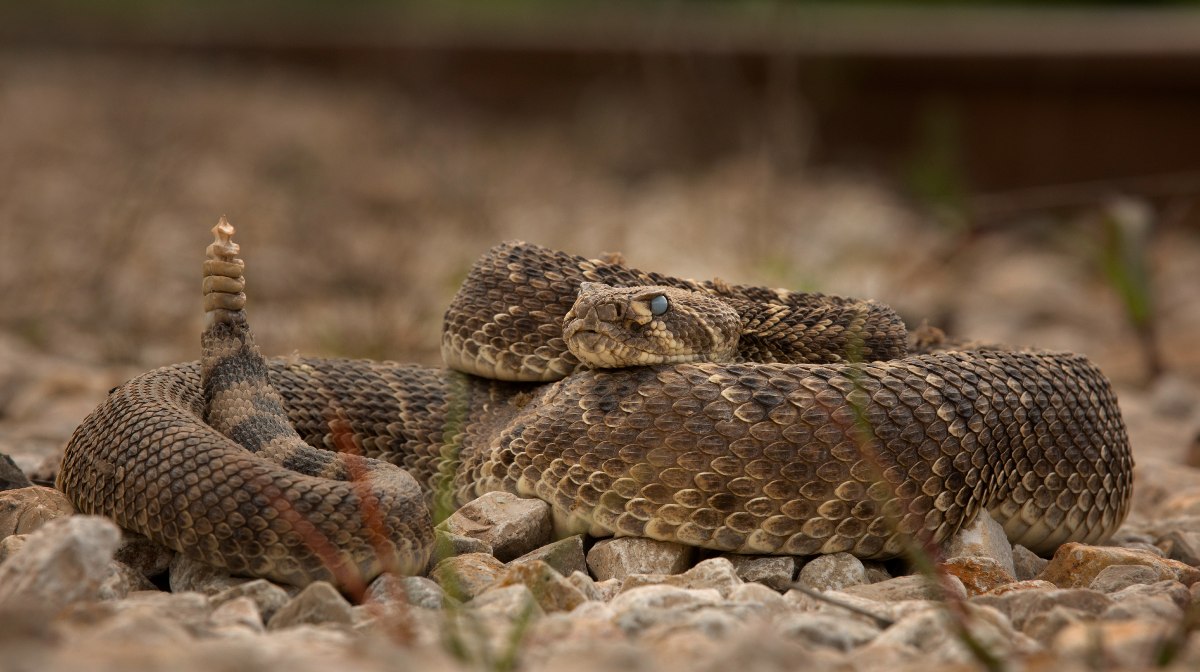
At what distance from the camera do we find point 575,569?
4.09m

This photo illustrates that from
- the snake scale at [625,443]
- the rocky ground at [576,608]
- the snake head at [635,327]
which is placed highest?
the snake head at [635,327]

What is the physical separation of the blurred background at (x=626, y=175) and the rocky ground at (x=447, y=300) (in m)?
0.05

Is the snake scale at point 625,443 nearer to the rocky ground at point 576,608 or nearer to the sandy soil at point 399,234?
the rocky ground at point 576,608

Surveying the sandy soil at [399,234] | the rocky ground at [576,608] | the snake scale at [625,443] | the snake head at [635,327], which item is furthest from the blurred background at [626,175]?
the snake head at [635,327]

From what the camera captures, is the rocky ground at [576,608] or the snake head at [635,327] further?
the snake head at [635,327]

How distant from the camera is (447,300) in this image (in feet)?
28.3

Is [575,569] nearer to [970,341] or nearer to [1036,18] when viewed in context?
[970,341]

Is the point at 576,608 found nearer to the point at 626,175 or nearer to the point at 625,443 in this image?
the point at 625,443

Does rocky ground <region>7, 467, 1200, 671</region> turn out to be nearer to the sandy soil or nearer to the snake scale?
the snake scale

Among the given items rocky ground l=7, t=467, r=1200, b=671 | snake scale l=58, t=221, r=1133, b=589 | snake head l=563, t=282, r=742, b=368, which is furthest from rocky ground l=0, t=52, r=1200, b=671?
snake head l=563, t=282, r=742, b=368

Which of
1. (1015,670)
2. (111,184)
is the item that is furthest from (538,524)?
(111,184)

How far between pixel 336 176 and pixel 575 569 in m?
9.92

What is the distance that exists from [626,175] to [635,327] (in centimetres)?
1036

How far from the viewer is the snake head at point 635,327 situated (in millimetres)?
4285
